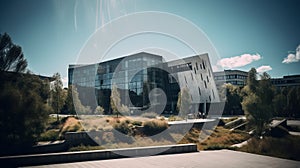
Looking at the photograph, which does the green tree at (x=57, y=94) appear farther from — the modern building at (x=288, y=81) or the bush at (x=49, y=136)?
the modern building at (x=288, y=81)

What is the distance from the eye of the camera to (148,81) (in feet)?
151

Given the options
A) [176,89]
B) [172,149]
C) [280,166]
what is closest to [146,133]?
[172,149]

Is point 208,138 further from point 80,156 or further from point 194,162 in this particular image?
point 80,156

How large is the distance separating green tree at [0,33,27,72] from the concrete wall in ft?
23.2

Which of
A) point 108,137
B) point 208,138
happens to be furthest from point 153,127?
point 208,138

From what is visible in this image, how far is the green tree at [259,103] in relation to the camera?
15711 mm

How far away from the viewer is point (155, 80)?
47281 millimetres

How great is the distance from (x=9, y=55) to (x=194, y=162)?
1314cm

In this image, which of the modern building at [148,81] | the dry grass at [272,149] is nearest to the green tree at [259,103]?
the dry grass at [272,149]

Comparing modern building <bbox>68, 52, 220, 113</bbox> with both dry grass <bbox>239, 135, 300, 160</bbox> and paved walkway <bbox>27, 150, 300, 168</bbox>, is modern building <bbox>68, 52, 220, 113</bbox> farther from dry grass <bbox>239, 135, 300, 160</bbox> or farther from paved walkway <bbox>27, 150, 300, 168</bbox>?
paved walkway <bbox>27, 150, 300, 168</bbox>

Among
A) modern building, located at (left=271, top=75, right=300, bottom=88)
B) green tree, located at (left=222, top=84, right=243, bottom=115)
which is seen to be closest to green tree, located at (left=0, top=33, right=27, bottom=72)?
green tree, located at (left=222, top=84, right=243, bottom=115)

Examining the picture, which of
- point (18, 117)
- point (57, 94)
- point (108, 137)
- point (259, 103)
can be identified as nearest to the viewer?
point (18, 117)

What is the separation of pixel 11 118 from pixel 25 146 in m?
1.67

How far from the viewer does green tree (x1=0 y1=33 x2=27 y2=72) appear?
13.1 m
